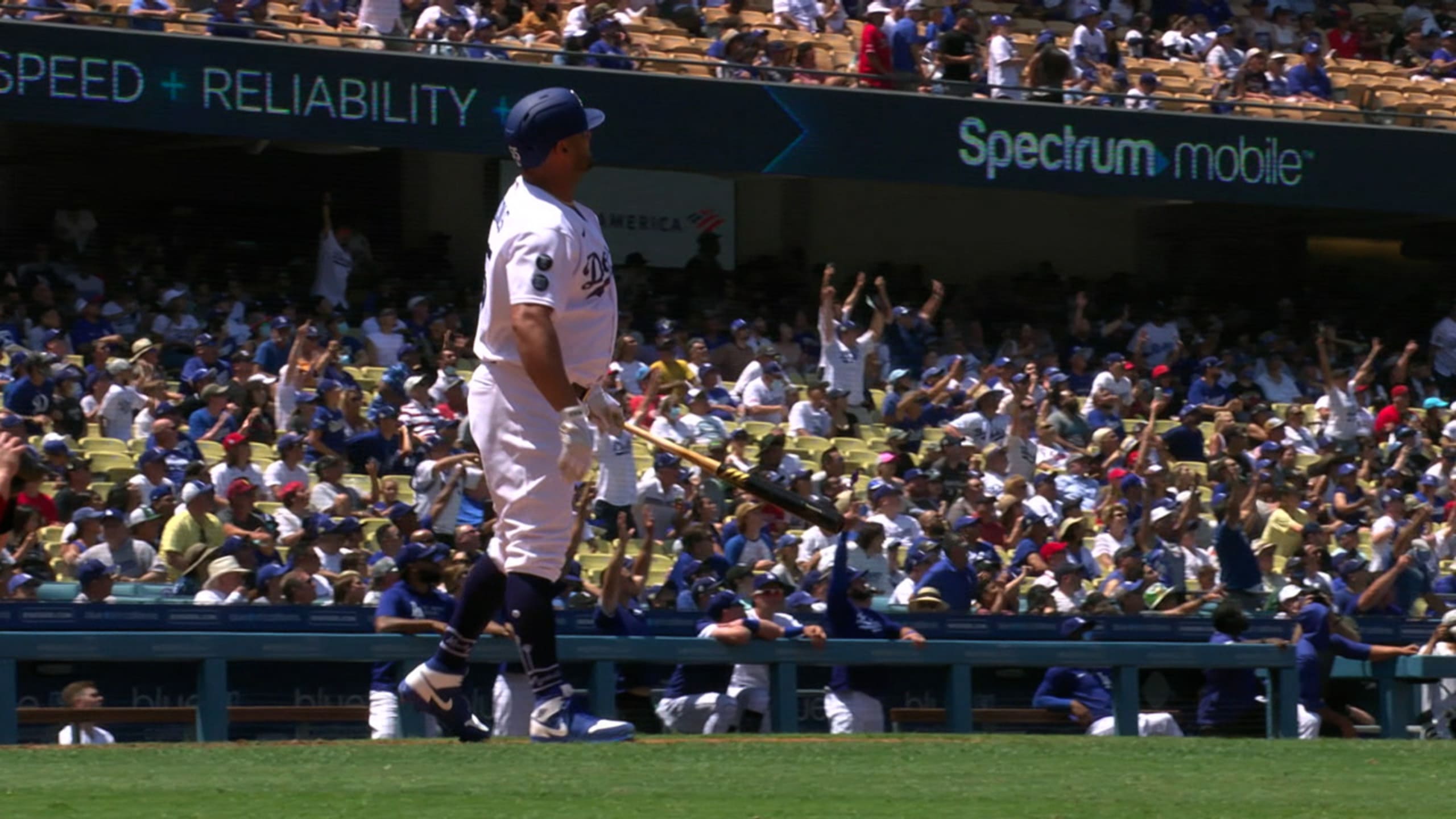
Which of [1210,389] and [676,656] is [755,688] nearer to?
[676,656]

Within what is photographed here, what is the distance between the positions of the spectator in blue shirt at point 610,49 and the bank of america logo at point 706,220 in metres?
2.91

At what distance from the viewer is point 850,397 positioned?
17.2 m

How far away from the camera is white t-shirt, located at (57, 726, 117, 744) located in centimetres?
888

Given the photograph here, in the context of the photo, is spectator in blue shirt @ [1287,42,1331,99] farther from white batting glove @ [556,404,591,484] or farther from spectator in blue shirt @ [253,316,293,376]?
white batting glove @ [556,404,591,484]

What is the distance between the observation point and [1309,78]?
22625mm

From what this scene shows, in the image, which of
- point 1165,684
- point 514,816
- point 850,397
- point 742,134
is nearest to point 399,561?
A: point 1165,684

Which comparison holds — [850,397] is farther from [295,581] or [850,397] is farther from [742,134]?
[295,581]

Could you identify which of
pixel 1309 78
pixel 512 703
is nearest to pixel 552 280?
pixel 512 703

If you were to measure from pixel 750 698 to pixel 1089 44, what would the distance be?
13557 mm

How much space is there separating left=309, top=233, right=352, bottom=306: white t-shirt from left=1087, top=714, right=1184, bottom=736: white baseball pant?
344 inches

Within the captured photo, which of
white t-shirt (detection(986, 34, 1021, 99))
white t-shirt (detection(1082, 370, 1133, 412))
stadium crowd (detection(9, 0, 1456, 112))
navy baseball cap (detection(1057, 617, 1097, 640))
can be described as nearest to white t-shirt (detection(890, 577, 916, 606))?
navy baseball cap (detection(1057, 617, 1097, 640))

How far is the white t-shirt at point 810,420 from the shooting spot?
16.4 metres

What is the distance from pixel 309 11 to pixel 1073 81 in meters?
7.44

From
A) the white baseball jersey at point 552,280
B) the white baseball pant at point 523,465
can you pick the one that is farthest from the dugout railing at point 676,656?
the white baseball jersey at point 552,280
